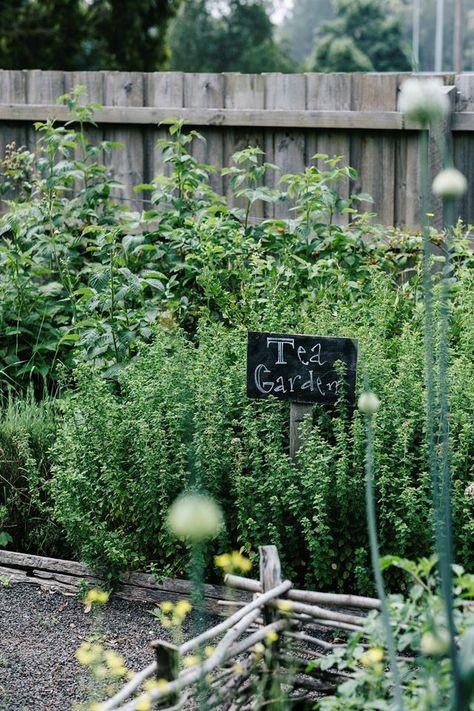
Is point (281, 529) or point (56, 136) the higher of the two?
point (56, 136)

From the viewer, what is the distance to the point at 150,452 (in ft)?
11.9

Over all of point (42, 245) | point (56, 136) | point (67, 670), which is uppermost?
point (56, 136)

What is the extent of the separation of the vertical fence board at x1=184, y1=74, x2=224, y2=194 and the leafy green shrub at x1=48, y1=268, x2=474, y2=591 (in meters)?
3.30

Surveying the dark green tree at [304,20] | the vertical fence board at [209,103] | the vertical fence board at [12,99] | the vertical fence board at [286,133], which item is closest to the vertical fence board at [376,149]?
the vertical fence board at [286,133]

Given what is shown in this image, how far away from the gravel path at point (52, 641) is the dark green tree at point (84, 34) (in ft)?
56.8

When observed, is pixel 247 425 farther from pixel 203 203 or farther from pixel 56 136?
pixel 56 136

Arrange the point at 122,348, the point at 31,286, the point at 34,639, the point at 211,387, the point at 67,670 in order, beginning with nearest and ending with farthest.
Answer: the point at 67,670, the point at 34,639, the point at 211,387, the point at 122,348, the point at 31,286

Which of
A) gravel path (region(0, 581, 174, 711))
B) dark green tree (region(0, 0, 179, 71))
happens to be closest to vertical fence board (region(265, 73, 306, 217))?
gravel path (region(0, 581, 174, 711))

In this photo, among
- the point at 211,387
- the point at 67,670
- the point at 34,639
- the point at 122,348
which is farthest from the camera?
the point at 122,348

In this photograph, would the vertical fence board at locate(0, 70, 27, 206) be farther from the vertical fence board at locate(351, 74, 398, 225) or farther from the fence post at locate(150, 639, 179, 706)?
the fence post at locate(150, 639, 179, 706)

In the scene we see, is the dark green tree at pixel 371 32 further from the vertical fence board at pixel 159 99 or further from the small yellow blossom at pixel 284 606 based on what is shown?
the small yellow blossom at pixel 284 606

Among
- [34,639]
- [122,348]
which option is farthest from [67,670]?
[122,348]

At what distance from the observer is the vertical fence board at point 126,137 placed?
7.46m

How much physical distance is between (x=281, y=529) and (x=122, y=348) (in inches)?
49.5
